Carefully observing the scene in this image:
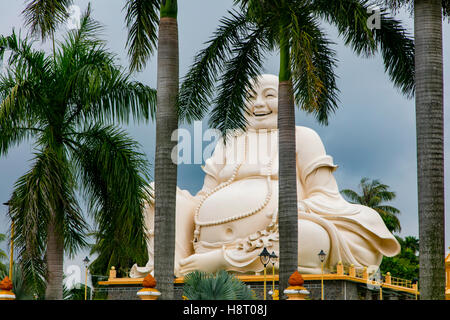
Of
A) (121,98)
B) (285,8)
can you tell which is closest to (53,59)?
(121,98)

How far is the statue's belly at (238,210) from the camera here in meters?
20.4

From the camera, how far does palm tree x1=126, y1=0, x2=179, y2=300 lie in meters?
11.4

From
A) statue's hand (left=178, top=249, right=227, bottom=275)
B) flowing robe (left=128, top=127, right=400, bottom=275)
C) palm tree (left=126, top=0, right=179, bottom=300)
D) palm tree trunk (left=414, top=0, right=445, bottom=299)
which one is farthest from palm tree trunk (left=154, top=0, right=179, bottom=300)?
statue's hand (left=178, top=249, right=227, bottom=275)

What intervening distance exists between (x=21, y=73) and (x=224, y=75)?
12.7 feet

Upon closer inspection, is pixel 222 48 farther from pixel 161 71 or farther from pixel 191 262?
pixel 191 262

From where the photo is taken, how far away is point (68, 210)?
13.3 m

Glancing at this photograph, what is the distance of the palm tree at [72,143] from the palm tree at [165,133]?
4.09ft

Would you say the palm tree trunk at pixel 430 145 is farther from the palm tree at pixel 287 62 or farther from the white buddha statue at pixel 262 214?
the white buddha statue at pixel 262 214

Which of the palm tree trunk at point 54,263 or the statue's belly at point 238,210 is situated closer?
the palm tree trunk at point 54,263

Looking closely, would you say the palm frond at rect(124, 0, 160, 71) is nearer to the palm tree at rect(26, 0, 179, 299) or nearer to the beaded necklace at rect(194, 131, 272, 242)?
the palm tree at rect(26, 0, 179, 299)

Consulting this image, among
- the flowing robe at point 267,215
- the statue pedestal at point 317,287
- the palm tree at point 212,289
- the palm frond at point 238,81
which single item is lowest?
the statue pedestal at point 317,287

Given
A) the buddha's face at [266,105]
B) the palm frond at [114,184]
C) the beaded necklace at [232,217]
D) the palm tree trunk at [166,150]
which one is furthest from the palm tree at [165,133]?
the buddha's face at [266,105]

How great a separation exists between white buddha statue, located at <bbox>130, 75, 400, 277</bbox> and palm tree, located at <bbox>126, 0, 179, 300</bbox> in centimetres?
731

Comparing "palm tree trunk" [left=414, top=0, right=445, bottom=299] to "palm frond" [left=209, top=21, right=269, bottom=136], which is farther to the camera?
"palm frond" [left=209, top=21, right=269, bottom=136]
